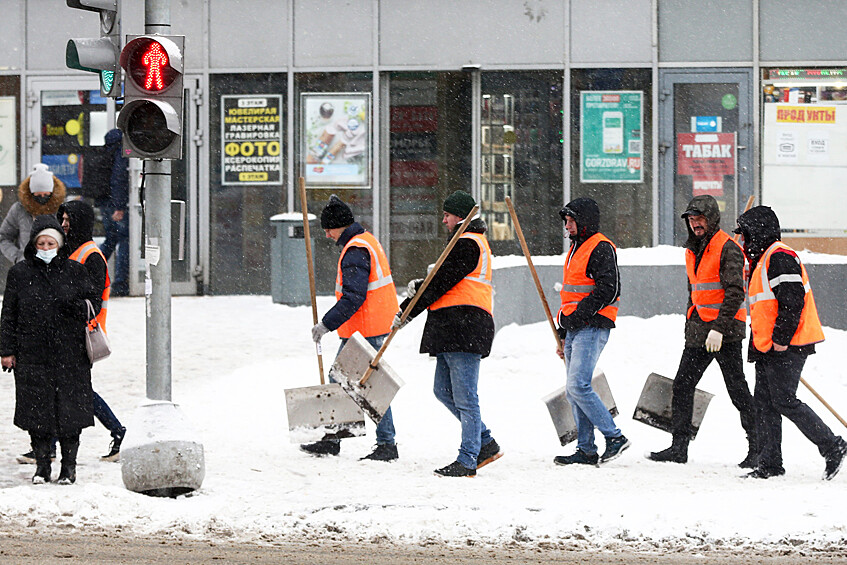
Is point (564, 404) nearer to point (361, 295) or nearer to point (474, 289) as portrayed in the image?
point (474, 289)

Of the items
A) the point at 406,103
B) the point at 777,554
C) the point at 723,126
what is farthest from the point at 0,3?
the point at 777,554

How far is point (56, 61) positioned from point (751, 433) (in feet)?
38.8

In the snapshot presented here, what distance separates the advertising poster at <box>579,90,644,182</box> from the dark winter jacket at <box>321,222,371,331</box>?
8.44 meters

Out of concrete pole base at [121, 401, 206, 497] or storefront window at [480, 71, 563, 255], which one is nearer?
concrete pole base at [121, 401, 206, 497]

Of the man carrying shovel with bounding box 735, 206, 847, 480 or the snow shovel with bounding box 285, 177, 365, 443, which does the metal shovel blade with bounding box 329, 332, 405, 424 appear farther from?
the man carrying shovel with bounding box 735, 206, 847, 480

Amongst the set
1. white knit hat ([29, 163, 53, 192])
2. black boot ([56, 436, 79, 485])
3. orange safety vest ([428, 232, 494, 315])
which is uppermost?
white knit hat ([29, 163, 53, 192])

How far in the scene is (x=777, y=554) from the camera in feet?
18.1

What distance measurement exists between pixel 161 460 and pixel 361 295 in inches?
69.6

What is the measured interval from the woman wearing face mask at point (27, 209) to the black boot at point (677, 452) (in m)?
5.17

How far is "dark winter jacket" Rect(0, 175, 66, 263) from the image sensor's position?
388 inches

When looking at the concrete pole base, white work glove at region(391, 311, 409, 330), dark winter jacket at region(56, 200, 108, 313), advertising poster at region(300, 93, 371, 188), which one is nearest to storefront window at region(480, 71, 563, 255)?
advertising poster at region(300, 93, 371, 188)

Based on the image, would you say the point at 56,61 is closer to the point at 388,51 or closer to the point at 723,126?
the point at 388,51

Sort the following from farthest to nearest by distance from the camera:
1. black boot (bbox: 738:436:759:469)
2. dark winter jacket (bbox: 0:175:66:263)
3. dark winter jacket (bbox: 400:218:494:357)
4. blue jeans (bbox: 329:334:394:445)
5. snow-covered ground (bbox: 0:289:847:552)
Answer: dark winter jacket (bbox: 0:175:66:263), blue jeans (bbox: 329:334:394:445), black boot (bbox: 738:436:759:469), dark winter jacket (bbox: 400:218:494:357), snow-covered ground (bbox: 0:289:847:552)

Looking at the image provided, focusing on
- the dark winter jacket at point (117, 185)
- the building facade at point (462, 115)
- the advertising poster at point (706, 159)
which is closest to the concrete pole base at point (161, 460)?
the dark winter jacket at point (117, 185)
